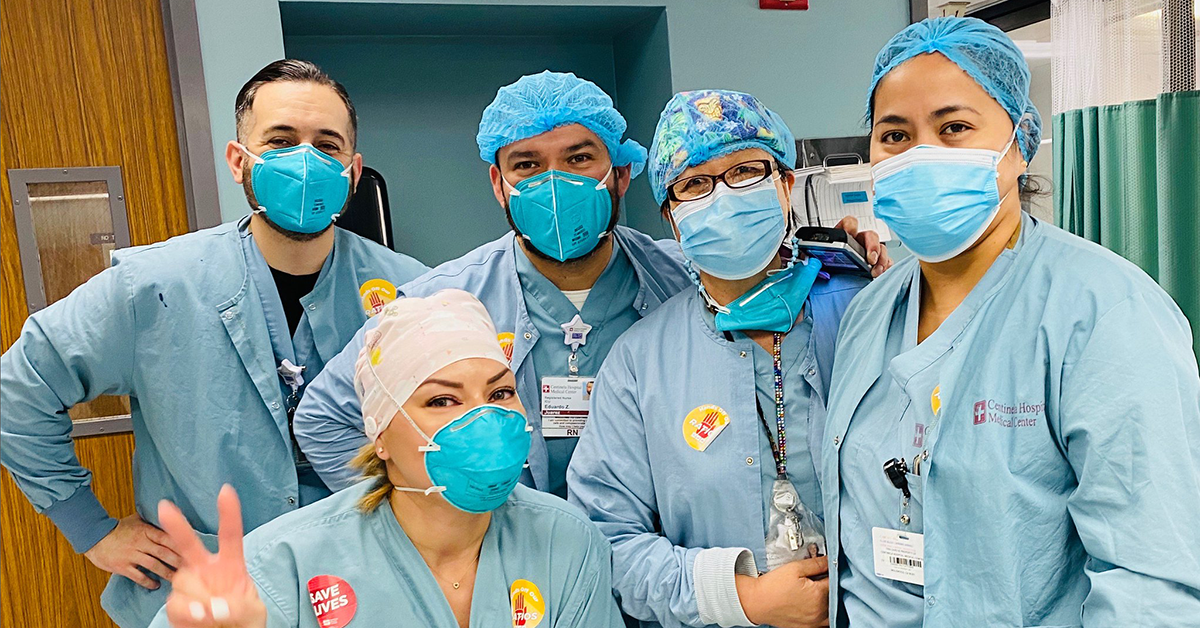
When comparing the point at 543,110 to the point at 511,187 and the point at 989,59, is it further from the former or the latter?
the point at 989,59

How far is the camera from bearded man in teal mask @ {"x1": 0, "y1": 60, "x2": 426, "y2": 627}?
6.34ft

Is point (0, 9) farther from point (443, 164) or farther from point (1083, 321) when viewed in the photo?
point (1083, 321)

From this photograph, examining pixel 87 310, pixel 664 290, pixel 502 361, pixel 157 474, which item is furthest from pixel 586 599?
pixel 87 310

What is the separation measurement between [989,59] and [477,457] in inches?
41.5

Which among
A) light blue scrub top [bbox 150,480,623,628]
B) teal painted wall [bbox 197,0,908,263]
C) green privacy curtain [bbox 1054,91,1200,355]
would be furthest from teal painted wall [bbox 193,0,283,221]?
green privacy curtain [bbox 1054,91,1200,355]

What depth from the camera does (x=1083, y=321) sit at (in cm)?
122

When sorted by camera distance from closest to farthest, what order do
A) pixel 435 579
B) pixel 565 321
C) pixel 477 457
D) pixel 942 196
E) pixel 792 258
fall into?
1. pixel 942 196
2. pixel 477 457
3. pixel 435 579
4. pixel 792 258
5. pixel 565 321

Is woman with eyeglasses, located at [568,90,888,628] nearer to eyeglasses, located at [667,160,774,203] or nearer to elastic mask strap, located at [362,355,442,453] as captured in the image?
eyeglasses, located at [667,160,774,203]

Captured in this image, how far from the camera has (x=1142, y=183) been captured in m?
3.37

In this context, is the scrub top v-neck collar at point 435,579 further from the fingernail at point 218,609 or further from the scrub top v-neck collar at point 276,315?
the scrub top v-neck collar at point 276,315

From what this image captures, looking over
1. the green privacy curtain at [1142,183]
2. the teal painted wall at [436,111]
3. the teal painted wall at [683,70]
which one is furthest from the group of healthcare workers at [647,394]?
the green privacy curtain at [1142,183]

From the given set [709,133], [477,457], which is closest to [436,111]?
[709,133]

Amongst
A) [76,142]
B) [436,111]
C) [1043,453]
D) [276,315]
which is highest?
[436,111]

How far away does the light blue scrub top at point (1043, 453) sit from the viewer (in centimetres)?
113
